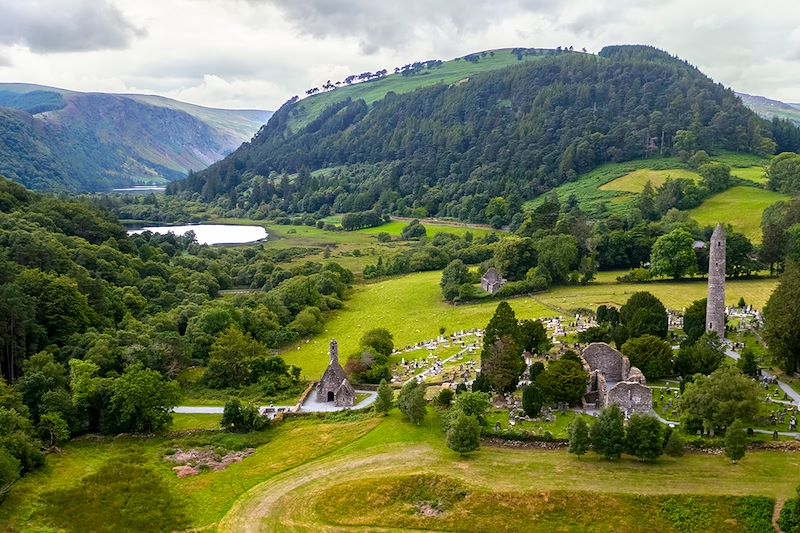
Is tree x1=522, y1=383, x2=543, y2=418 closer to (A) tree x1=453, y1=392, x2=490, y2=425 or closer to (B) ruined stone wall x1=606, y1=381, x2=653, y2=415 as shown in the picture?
(A) tree x1=453, y1=392, x2=490, y2=425

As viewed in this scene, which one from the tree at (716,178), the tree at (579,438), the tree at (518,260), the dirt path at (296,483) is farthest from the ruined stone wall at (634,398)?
the tree at (716,178)

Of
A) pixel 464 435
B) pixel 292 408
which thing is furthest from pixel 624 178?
pixel 464 435

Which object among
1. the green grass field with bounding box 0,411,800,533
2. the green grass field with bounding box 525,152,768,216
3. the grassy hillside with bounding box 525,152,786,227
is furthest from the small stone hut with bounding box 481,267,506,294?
the green grass field with bounding box 525,152,768,216

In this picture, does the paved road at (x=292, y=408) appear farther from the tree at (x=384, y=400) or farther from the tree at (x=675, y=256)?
the tree at (x=675, y=256)

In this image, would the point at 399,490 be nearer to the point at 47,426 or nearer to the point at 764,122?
the point at 47,426

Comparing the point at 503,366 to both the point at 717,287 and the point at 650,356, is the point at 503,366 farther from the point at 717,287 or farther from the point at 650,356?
the point at 717,287

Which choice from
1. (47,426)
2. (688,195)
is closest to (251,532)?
→ (47,426)
